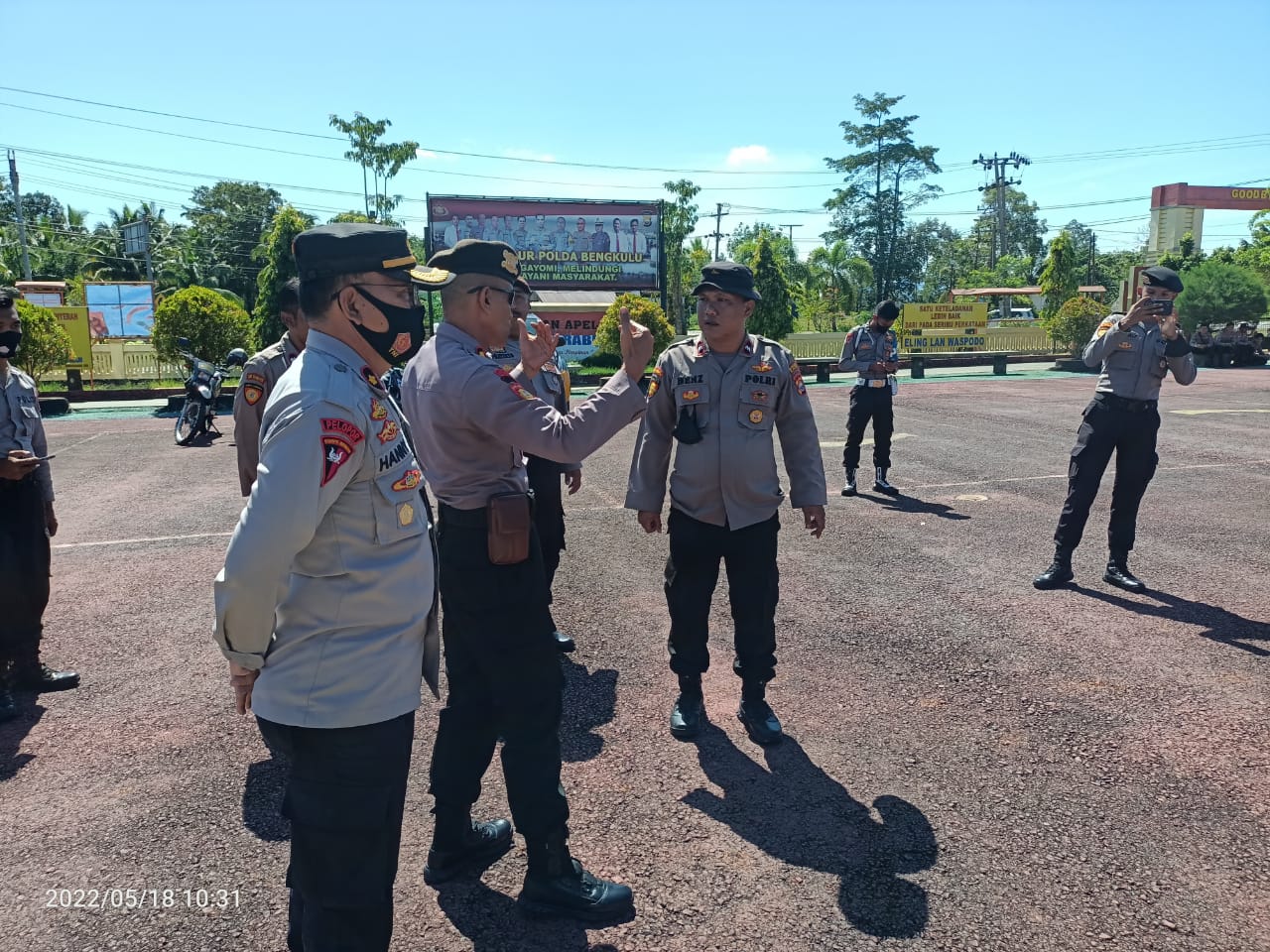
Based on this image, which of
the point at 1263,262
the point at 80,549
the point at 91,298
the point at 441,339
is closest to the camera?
the point at 441,339

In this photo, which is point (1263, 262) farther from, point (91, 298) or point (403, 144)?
point (91, 298)

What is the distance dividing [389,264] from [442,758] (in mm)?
1678

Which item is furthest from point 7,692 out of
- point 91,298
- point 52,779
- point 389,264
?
point 91,298

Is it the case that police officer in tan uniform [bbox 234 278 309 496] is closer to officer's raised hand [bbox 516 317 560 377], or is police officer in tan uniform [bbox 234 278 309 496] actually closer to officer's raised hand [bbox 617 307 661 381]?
officer's raised hand [bbox 516 317 560 377]

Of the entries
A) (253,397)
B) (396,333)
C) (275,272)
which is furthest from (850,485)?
(275,272)

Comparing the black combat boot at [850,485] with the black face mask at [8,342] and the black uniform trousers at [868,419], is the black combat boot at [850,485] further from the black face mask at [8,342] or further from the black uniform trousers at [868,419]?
the black face mask at [8,342]

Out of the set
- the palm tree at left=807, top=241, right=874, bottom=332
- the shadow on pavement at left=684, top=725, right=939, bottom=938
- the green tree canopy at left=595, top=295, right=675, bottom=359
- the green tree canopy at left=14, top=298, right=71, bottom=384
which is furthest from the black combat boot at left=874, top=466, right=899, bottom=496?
the palm tree at left=807, top=241, right=874, bottom=332

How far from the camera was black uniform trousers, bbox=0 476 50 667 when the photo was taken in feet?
13.9

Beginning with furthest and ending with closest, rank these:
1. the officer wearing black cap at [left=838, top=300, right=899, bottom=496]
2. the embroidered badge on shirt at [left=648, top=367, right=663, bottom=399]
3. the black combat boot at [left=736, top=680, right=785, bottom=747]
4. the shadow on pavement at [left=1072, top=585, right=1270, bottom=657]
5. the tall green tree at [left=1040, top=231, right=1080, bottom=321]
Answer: the tall green tree at [left=1040, top=231, right=1080, bottom=321] < the officer wearing black cap at [left=838, top=300, right=899, bottom=496] < the shadow on pavement at [left=1072, top=585, right=1270, bottom=657] < the embroidered badge on shirt at [left=648, top=367, right=663, bottom=399] < the black combat boot at [left=736, top=680, right=785, bottom=747]

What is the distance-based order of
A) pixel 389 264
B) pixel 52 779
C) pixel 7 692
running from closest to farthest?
pixel 389 264, pixel 52 779, pixel 7 692

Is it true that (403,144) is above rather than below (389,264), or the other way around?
above

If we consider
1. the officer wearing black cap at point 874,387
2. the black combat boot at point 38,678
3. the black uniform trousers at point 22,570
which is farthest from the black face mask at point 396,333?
the officer wearing black cap at point 874,387

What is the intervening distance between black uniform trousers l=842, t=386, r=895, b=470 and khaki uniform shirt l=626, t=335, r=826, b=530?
5261 mm

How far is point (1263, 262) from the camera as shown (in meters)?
46.2
